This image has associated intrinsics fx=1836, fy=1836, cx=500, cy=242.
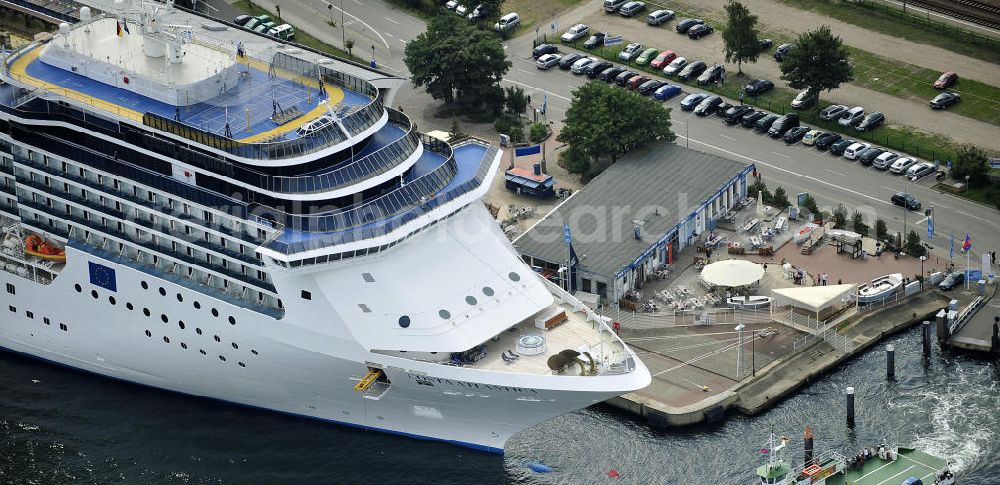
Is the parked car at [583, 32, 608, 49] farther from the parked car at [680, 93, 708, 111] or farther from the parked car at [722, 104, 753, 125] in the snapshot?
the parked car at [722, 104, 753, 125]

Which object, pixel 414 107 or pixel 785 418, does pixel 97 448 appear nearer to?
pixel 785 418

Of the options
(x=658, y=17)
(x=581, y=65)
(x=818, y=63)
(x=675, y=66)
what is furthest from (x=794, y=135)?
(x=658, y=17)

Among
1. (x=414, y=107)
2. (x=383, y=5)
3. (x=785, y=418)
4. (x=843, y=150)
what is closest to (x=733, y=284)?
(x=785, y=418)

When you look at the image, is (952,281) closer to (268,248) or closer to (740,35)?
(740,35)

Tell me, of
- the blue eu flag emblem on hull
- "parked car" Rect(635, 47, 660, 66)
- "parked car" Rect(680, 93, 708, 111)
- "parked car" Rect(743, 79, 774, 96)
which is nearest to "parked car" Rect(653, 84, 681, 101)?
"parked car" Rect(680, 93, 708, 111)

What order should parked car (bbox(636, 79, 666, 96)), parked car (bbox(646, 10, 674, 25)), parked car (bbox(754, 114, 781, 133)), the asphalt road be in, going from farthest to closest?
parked car (bbox(646, 10, 674, 25))
parked car (bbox(636, 79, 666, 96))
parked car (bbox(754, 114, 781, 133))
the asphalt road

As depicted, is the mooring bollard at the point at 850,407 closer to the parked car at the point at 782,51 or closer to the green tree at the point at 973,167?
the green tree at the point at 973,167
